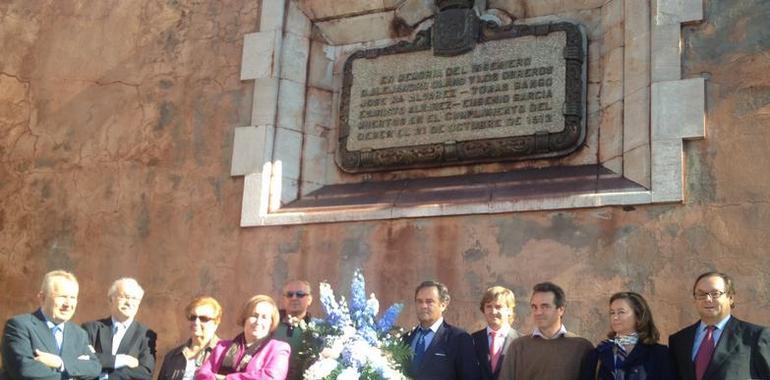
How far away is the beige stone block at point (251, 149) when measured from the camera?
711cm

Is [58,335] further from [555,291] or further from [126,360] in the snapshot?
[555,291]

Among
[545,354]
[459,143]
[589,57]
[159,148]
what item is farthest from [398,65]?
[545,354]

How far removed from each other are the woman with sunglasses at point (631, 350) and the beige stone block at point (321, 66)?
3.40 m

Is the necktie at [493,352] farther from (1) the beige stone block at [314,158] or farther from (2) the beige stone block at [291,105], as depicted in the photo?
(2) the beige stone block at [291,105]

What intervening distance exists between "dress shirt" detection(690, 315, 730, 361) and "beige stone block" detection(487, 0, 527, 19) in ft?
9.84

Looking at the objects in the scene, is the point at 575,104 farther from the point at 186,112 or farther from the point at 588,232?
the point at 186,112

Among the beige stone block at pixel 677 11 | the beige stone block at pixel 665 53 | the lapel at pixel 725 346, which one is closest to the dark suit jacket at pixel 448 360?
the lapel at pixel 725 346

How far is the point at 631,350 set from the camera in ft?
14.9

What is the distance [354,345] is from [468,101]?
2686mm

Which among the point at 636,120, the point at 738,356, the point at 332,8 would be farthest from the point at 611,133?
the point at 332,8

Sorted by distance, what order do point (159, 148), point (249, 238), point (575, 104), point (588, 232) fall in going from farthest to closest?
point (159, 148) < point (249, 238) < point (575, 104) < point (588, 232)

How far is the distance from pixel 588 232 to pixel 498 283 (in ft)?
2.00

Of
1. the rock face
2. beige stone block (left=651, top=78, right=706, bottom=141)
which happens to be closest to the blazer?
the rock face

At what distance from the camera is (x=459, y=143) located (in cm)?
680
